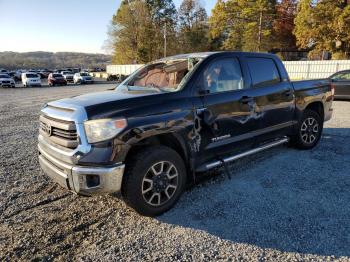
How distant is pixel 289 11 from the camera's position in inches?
1982

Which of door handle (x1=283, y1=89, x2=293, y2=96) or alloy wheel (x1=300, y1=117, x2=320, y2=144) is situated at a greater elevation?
door handle (x1=283, y1=89, x2=293, y2=96)

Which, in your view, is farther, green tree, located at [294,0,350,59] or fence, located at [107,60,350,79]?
green tree, located at [294,0,350,59]

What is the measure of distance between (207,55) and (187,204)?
205 cm

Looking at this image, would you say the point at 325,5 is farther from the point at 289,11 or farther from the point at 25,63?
the point at 25,63

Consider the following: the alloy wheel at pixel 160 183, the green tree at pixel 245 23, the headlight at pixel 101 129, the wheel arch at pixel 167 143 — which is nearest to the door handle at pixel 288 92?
the wheel arch at pixel 167 143

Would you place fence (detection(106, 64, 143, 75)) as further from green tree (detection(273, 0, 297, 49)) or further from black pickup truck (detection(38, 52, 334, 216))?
black pickup truck (detection(38, 52, 334, 216))

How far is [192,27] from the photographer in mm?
60906

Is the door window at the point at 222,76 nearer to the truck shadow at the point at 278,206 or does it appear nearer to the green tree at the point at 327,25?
the truck shadow at the point at 278,206

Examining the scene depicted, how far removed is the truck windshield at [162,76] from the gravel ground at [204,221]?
1.53 m

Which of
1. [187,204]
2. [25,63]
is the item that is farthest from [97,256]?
[25,63]

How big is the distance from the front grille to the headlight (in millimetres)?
163

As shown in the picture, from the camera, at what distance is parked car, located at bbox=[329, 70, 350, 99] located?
13.0 metres

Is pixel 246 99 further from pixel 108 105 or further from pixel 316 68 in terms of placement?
pixel 316 68

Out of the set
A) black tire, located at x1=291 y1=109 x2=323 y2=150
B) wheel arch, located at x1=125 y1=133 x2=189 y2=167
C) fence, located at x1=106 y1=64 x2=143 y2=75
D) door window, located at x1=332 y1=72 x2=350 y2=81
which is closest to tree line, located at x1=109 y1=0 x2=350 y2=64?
fence, located at x1=106 y1=64 x2=143 y2=75
